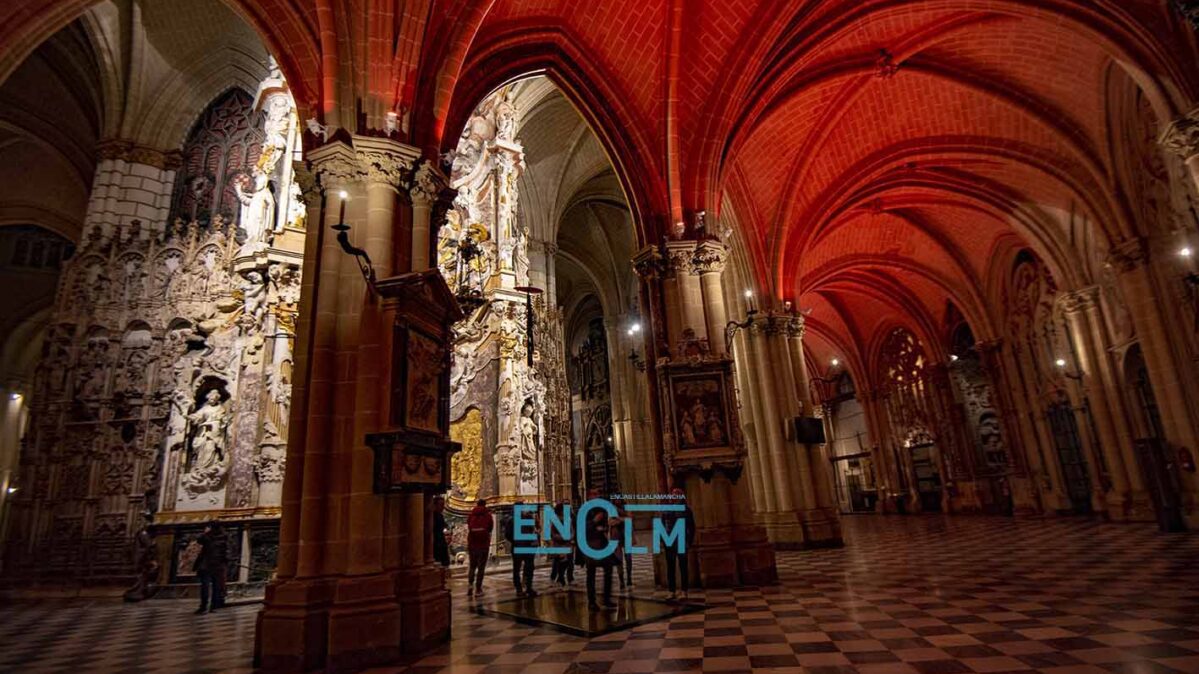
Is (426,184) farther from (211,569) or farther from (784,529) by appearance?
(784,529)

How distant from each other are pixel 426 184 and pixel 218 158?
9.82 meters

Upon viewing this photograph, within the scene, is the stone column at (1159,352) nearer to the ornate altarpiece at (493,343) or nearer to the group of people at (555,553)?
the group of people at (555,553)

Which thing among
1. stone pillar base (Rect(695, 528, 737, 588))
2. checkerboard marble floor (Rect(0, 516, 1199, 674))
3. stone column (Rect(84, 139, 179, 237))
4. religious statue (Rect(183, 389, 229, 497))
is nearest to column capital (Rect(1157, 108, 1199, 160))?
checkerboard marble floor (Rect(0, 516, 1199, 674))

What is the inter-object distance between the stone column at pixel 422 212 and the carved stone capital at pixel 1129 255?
13.8 metres

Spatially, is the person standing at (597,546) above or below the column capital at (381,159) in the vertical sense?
below

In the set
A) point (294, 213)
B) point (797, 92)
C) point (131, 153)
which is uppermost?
point (131, 153)

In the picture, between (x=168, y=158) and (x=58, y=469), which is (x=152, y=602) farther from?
(x=168, y=158)

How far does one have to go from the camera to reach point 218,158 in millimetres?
12828

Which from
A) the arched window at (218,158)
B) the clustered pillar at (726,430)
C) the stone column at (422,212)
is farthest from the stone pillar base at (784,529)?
the arched window at (218,158)

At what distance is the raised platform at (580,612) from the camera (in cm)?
517

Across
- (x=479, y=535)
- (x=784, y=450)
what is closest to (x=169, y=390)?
(x=479, y=535)

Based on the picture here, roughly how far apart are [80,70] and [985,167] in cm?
2157

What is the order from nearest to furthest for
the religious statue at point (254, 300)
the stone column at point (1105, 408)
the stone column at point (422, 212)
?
the stone column at point (422, 212) → the religious statue at point (254, 300) → the stone column at point (1105, 408)

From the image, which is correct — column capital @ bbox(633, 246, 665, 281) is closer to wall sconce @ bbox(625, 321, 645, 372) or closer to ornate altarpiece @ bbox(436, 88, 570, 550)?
ornate altarpiece @ bbox(436, 88, 570, 550)
